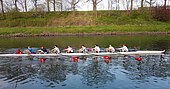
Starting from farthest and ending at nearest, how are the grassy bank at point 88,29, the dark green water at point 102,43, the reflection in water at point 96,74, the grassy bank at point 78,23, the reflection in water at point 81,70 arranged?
the grassy bank at point 78,23, the grassy bank at point 88,29, the dark green water at point 102,43, the reflection in water at point 81,70, the reflection in water at point 96,74

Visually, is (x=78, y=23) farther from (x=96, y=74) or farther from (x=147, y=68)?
(x=96, y=74)

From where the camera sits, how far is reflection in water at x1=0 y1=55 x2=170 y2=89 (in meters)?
23.9

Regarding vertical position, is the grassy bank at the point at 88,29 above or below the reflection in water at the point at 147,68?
above

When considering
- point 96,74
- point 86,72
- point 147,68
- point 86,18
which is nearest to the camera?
point 96,74

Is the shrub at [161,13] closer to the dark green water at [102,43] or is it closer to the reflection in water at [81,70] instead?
the dark green water at [102,43]

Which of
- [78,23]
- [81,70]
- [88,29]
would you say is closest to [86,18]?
[78,23]

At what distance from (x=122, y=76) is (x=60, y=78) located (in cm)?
653

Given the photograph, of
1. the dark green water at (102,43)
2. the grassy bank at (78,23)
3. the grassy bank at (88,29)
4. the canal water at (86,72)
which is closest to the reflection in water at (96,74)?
the canal water at (86,72)

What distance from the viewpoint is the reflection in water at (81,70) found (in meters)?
23.9

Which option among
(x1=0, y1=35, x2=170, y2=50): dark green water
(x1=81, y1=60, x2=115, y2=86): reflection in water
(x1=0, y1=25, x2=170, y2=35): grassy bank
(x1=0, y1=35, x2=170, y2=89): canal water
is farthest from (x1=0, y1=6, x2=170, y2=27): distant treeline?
(x1=81, y1=60, x2=115, y2=86): reflection in water

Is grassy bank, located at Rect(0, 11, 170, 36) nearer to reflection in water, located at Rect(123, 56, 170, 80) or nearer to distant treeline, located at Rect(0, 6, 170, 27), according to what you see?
distant treeline, located at Rect(0, 6, 170, 27)

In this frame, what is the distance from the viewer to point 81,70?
92.9 ft

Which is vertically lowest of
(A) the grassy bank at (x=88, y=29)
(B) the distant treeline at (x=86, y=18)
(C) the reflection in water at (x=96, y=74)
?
(C) the reflection in water at (x=96, y=74)

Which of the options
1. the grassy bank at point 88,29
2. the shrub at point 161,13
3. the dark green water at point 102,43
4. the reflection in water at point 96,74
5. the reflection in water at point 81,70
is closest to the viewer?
the reflection in water at point 96,74
